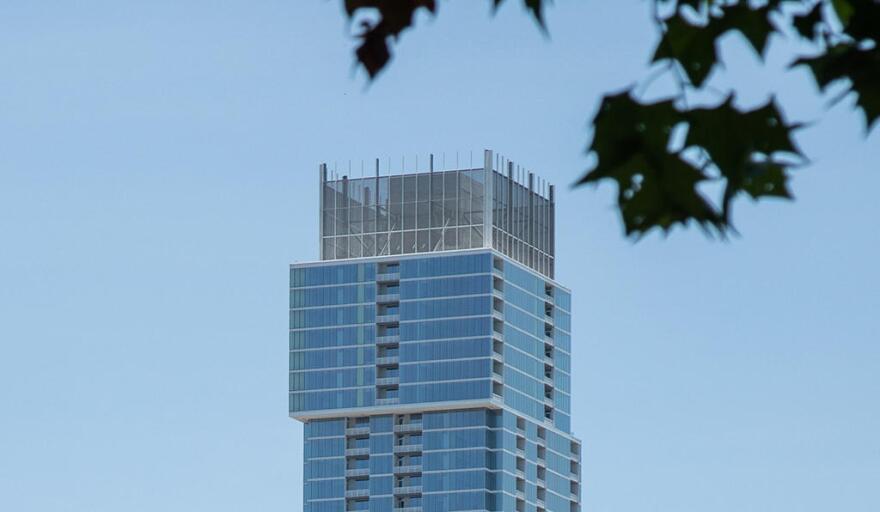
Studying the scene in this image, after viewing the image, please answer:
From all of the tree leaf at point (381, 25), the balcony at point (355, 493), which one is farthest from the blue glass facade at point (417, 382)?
the tree leaf at point (381, 25)

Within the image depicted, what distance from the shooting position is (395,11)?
6551 mm

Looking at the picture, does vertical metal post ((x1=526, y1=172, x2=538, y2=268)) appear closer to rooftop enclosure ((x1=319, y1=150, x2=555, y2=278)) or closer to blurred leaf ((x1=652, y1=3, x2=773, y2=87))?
rooftop enclosure ((x1=319, y1=150, x2=555, y2=278))

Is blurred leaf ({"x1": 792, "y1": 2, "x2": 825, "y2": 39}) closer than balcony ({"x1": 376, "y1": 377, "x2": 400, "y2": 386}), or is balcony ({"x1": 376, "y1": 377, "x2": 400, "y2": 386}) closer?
blurred leaf ({"x1": 792, "y1": 2, "x2": 825, "y2": 39})

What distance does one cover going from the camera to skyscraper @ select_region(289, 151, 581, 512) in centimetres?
15375

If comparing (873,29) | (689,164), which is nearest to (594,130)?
(689,164)

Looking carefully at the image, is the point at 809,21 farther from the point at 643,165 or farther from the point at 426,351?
A: the point at 426,351

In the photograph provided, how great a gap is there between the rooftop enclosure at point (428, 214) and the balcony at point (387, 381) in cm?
857

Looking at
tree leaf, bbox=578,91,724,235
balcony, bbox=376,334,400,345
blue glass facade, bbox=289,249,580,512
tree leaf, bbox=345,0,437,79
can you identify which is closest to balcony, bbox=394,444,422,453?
blue glass facade, bbox=289,249,580,512

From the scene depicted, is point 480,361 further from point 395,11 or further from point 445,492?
point 395,11

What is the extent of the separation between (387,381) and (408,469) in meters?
6.29

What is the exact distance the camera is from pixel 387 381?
156m

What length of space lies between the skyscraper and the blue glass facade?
0.30ft

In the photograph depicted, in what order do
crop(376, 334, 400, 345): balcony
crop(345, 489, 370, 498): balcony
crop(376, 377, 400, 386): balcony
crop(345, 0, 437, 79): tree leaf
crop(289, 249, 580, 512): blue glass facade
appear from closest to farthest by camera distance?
crop(345, 0, 437, 79): tree leaf, crop(289, 249, 580, 512): blue glass facade, crop(345, 489, 370, 498): balcony, crop(376, 377, 400, 386): balcony, crop(376, 334, 400, 345): balcony

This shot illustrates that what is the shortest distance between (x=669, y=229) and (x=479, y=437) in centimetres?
14794
